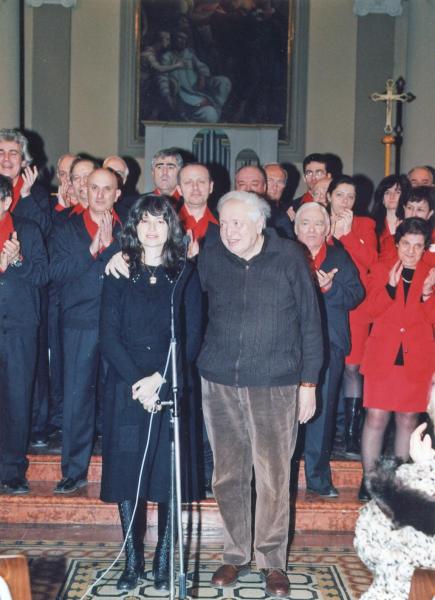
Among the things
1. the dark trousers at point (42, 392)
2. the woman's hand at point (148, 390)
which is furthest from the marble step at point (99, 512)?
the woman's hand at point (148, 390)

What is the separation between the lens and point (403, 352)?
14.6 ft

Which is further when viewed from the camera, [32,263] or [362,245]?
[362,245]

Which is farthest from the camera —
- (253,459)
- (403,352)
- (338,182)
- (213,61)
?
(213,61)

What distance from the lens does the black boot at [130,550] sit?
3.70 m

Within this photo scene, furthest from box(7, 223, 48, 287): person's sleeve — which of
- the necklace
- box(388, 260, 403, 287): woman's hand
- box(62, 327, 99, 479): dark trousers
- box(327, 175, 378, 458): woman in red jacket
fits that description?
box(388, 260, 403, 287): woman's hand

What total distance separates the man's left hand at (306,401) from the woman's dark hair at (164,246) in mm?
772

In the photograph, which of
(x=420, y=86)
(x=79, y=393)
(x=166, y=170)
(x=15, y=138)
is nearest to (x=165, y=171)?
(x=166, y=170)

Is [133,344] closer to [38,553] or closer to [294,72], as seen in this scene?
[38,553]

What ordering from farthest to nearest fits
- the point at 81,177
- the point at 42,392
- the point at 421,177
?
the point at 421,177 → the point at 42,392 → the point at 81,177

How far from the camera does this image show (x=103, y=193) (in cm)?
453

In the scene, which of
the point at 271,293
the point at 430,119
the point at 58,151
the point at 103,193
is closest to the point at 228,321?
the point at 271,293

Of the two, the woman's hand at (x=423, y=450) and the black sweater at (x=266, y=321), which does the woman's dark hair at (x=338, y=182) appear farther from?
the woman's hand at (x=423, y=450)

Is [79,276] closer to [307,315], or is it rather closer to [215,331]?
[215,331]

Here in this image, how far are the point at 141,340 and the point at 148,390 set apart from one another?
0.80 ft
